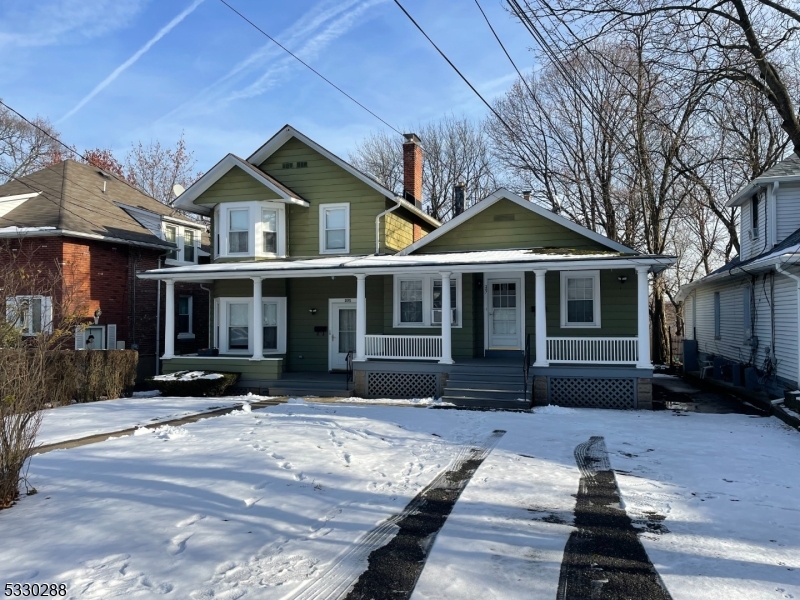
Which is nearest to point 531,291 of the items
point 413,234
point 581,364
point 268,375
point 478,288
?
point 478,288

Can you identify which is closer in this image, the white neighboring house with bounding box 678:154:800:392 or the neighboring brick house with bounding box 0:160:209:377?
the white neighboring house with bounding box 678:154:800:392

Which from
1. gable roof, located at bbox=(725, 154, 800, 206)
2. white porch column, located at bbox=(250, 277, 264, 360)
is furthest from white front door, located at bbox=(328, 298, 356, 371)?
gable roof, located at bbox=(725, 154, 800, 206)

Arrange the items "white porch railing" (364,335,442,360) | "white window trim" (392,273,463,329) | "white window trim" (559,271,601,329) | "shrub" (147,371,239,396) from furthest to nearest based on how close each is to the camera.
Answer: "white window trim" (392,273,463,329), "shrub" (147,371,239,396), "white porch railing" (364,335,442,360), "white window trim" (559,271,601,329)

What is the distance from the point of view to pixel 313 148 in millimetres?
17656

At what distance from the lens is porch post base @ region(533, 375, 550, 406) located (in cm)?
1346

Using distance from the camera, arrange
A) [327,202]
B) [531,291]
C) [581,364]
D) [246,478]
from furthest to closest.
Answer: [327,202]
[531,291]
[581,364]
[246,478]

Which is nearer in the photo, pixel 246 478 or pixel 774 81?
pixel 246 478

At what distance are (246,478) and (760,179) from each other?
51.2 feet

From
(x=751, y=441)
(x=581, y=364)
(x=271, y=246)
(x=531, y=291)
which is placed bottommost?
(x=751, y=441)

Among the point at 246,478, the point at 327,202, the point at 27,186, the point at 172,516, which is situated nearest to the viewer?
the point at 172,516

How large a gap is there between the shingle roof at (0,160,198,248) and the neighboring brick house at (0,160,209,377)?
0.03 meters

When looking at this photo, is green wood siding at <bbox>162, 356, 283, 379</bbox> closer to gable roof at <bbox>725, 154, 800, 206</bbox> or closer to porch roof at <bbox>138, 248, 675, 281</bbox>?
porch roof at <bbox>138, 248, 675, 281</bbox>

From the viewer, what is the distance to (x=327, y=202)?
1769cm

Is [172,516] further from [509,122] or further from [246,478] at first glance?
[509,122]
